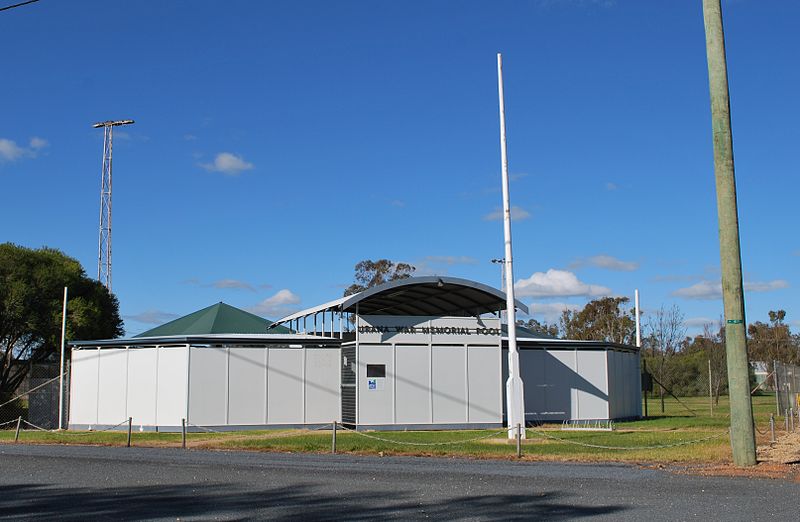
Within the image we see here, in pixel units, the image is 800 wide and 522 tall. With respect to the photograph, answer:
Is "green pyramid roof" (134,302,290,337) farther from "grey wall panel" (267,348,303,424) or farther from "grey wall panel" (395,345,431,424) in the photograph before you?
"grey wall panel" (395,345,431,424)

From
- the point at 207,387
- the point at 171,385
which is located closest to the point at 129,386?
the point at 171,385

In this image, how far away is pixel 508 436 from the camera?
24.1m

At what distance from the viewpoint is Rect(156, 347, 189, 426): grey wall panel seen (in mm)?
28984

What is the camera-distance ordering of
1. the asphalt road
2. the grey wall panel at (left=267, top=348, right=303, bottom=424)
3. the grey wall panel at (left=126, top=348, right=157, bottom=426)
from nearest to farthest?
the asphalt road < the grey wall panel at (left=126, top=348, right=157, bottom=426) < the grey wall panel at (left=267, top=348, right=303, bottom=424)

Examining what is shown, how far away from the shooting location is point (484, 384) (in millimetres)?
29719

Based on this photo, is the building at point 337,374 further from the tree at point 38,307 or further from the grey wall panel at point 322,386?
the tree at point 38,307

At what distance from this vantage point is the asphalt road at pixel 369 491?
10758 millimetres

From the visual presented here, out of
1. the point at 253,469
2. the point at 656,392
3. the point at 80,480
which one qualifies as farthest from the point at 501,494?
the point at 656,392

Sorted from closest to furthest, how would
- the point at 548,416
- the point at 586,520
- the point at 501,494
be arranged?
the point at 586,520 < the point at 501,494 < the point at 548,416

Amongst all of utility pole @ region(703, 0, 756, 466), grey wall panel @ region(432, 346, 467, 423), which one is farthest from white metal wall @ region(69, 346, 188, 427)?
utility pole @ region(703, 0, 756, 466)

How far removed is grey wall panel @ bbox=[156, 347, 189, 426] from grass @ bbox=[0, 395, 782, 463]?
151cm

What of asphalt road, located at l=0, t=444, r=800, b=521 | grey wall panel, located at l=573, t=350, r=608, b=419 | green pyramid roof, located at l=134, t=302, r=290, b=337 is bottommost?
asphalt road, located at l=0, t=444, r=800, b=521

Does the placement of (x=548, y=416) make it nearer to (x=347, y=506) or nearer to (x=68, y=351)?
(x=347, y=506)

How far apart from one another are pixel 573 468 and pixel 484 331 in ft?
44.7
